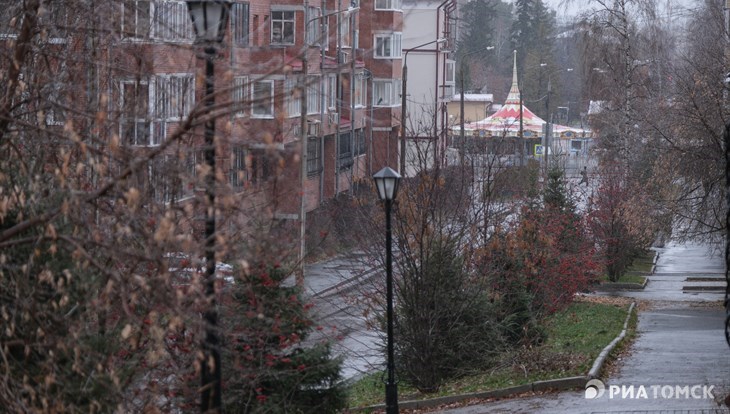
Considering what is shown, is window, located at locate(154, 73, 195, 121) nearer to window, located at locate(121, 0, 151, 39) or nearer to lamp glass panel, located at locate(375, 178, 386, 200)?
window, located at locate(121, 0, 151, 39)

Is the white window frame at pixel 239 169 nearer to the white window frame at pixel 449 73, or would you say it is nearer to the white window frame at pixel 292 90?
the white window frame at pixel 292 90

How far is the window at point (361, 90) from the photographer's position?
47000mm

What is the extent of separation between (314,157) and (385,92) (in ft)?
37.4

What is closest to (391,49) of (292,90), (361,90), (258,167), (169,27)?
(361,90)

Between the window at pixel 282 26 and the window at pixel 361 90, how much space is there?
9558 mm

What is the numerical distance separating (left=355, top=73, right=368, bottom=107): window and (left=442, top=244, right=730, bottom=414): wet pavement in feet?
67.7

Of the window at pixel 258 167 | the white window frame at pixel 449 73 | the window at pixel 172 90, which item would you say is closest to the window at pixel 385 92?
the white window frame at pixel 449 73

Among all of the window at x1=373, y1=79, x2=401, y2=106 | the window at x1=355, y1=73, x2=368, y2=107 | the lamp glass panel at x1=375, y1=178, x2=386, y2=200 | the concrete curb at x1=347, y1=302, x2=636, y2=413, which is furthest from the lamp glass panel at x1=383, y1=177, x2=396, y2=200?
the window at x1=373, y1=79, x2=401, y2=106

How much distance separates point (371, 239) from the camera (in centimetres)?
1812

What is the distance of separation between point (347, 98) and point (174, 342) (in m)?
36.0

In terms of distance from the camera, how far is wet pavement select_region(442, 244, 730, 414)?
565 inches

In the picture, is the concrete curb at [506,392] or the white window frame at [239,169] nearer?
the white window frame at [239,169]

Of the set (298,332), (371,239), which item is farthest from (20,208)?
(371,239)

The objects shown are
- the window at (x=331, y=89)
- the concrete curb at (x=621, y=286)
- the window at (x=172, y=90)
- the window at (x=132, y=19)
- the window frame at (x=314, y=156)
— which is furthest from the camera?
the window frame at (x=314, y=156)
